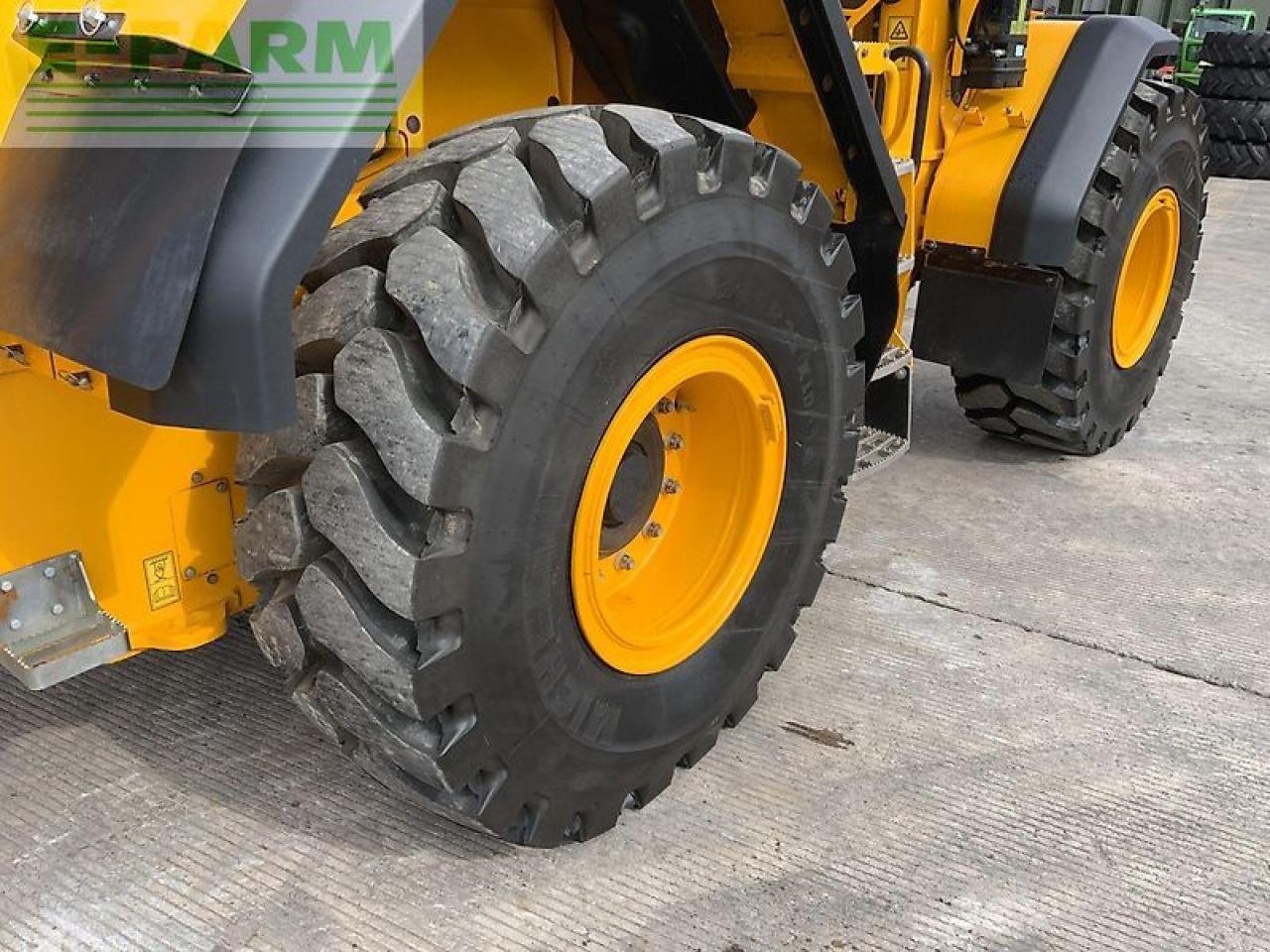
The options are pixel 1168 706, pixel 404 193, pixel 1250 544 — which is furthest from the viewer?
pixel 1250 544

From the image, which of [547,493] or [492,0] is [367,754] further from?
[492,0]

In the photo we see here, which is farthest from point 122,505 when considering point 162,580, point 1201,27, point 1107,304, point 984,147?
point 1201,27

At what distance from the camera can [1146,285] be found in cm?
462

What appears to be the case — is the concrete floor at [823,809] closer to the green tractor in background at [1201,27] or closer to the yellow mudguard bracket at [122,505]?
the yellow mudguard bracket at [122,505]

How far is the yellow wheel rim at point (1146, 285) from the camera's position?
441 centimetres

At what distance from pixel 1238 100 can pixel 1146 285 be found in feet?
29.0

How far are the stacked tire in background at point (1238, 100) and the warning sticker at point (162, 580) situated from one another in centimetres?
1204

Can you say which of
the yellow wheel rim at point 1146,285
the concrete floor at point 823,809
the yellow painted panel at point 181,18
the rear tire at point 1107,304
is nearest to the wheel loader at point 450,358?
the yellow painted panel at point 181,18

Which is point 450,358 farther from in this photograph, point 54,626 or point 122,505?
point 54,626

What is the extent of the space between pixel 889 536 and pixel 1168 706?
110 cm

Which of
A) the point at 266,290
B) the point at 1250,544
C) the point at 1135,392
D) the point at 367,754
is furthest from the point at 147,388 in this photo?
the point at 1135,392

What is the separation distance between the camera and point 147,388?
4.68ft

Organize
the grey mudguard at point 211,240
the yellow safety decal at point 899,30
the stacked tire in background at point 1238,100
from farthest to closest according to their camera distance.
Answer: the stacked tire in background at point 1238,100 → the yellow safety decal at point 899,30 → the grey mudguard at point 211,240

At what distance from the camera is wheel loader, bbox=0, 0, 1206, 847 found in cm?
144
